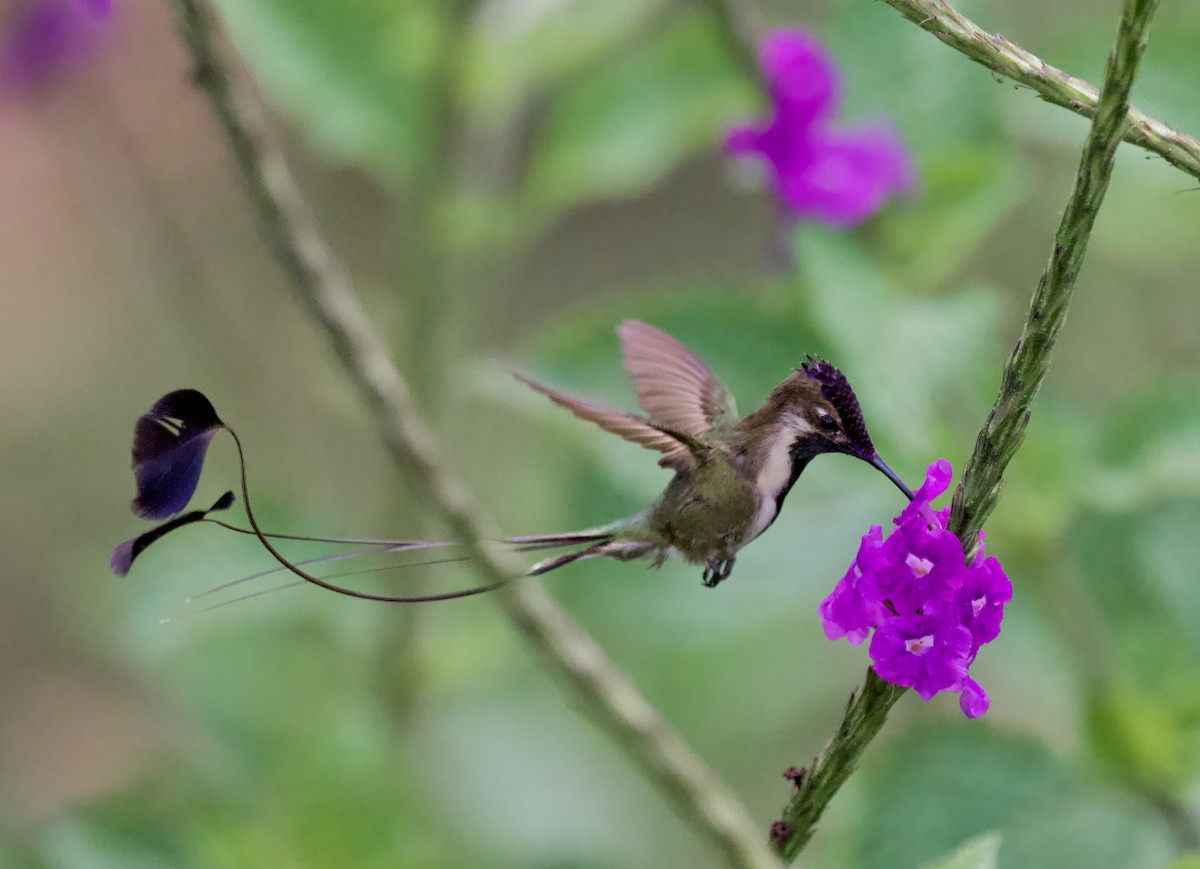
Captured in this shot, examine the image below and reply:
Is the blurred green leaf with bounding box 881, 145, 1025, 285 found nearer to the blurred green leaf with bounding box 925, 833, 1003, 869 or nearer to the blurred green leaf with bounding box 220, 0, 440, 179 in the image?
the blurred green leaf with bounding box 220, 0, 440, 179

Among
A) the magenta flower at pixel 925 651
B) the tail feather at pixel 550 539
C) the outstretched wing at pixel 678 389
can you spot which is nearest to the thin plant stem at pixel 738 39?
the outstretched wing at pixel 678 389

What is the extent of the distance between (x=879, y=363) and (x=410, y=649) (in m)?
0.89

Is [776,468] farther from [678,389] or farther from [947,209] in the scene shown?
[947,209]

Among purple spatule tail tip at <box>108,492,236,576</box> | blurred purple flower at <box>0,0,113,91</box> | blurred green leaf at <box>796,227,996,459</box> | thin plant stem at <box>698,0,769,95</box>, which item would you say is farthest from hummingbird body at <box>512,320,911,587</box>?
blurred purple flower at <box>0,0,113,91</box>

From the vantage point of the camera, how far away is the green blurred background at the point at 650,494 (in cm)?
125

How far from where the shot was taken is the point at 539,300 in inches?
148

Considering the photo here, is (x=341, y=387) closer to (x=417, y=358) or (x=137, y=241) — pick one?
(x=417, y=358)

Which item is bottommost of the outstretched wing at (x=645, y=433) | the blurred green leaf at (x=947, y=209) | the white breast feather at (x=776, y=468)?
the white breast feather at (x=776, y=468)

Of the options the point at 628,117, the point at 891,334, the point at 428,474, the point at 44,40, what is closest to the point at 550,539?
the point at 428,474

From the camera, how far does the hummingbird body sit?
0.60 m

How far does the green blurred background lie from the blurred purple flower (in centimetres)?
4

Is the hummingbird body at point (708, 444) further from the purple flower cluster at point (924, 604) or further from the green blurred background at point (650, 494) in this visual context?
the green blurred background at point (650, 494)

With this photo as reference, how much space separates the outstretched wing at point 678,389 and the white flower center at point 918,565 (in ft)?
0.60

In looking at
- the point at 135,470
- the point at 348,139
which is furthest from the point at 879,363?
the point at 348,139
